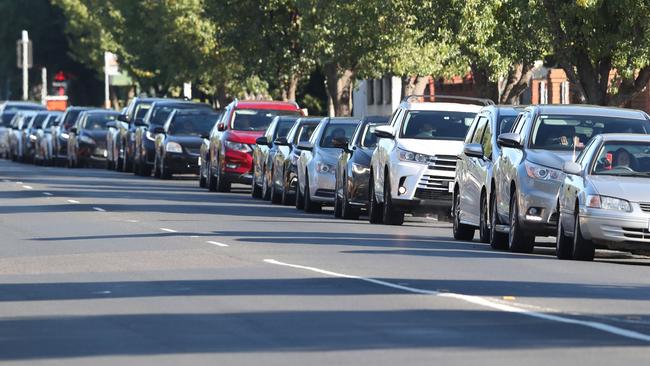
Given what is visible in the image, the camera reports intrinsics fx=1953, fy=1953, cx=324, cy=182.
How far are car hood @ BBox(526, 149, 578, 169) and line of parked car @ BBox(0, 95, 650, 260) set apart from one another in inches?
0.7

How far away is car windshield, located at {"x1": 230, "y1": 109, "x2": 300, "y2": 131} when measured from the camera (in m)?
41.0

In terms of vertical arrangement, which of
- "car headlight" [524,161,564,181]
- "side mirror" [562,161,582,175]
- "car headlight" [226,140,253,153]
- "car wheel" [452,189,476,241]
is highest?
"car headlight" [226,140,253,153]

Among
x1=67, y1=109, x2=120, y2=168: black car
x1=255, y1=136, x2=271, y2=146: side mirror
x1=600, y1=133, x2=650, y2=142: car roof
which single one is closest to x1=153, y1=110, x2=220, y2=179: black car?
x1=255, y1=136, x2=271, y2=146: side mirror

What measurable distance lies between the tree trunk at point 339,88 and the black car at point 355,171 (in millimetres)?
22078

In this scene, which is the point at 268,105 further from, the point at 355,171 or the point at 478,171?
the point at 478,171

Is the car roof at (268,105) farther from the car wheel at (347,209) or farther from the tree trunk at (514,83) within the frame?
the car wheel at (347,209)

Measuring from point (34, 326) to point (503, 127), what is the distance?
38.1 feet

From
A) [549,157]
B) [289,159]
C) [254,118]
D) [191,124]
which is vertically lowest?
[289,159]

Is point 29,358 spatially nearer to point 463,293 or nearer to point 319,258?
point 463,293

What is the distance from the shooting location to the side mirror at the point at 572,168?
67.3 feet

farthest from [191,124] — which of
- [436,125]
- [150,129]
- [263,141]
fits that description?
[436,125]

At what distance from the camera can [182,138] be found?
45750 millimetres

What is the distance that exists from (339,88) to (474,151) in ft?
99.6

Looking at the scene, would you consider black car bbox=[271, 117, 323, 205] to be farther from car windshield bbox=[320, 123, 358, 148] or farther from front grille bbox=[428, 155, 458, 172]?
front grille bbox=[428, 155, 458, 172]
